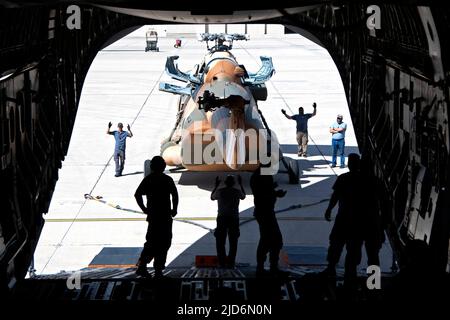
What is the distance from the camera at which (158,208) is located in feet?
27.1

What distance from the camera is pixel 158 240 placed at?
27.4ft

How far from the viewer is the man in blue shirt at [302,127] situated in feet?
62.9

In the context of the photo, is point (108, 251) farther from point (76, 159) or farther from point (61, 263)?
point (76, 159)

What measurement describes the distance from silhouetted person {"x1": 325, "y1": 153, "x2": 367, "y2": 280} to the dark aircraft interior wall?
0.58 metres

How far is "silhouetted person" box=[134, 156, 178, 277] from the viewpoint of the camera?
8234 millimetres

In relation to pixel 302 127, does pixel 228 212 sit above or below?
above

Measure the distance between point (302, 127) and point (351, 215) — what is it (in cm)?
1151

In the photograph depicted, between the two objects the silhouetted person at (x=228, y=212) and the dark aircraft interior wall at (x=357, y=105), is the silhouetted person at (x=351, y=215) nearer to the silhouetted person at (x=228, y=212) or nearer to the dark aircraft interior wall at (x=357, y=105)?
the dark aircraft interior wall at (x=357, y=105)

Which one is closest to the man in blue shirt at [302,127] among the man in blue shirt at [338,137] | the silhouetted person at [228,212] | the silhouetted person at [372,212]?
the man in blue shirt at [338,137]

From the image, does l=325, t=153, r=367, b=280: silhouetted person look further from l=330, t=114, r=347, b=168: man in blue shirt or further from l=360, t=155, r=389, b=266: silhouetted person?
l=330, t=114, r=347, b=168: man in blue shirt

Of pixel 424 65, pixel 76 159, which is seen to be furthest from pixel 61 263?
pixel 76 159
